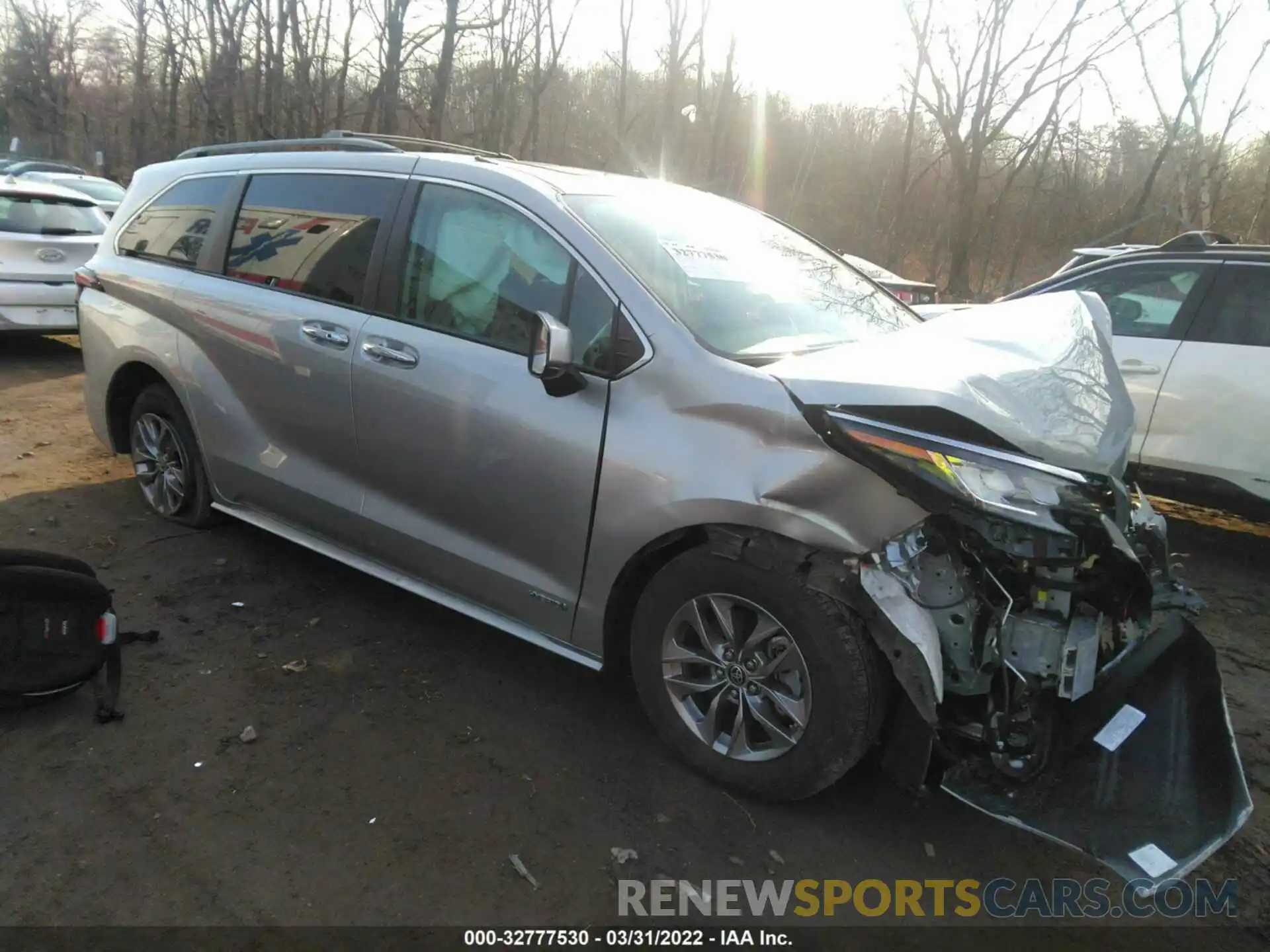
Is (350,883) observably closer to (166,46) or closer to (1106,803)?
(1106,803)

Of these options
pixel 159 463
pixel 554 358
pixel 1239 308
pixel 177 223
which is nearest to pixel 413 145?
pixel 177 223

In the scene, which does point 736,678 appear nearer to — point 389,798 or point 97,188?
point 389,798

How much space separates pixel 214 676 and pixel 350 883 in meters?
1.32

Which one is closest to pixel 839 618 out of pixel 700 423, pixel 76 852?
pixel 700 423

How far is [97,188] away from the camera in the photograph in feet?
50.3

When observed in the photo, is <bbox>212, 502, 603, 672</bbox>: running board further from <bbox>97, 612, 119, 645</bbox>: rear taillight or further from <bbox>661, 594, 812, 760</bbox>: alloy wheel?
<bbox>97, 612, 119, 645</bbox>: rear taillight

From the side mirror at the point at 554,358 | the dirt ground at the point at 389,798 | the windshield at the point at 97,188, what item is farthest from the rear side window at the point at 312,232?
the windshield at the point at 97,188

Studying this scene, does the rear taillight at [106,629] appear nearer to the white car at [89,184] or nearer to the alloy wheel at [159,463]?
the alloy wheel at [159,463]

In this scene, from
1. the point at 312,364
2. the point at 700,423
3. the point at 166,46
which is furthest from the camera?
the point at 166,46

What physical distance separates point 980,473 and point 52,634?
121 inches

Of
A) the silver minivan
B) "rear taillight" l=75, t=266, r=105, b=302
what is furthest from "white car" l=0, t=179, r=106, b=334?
the silver minivan

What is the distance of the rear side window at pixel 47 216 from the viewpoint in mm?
8383

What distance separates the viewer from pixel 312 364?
369 cm

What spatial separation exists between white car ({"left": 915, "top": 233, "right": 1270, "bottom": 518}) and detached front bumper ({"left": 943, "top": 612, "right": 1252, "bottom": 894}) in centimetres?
289
